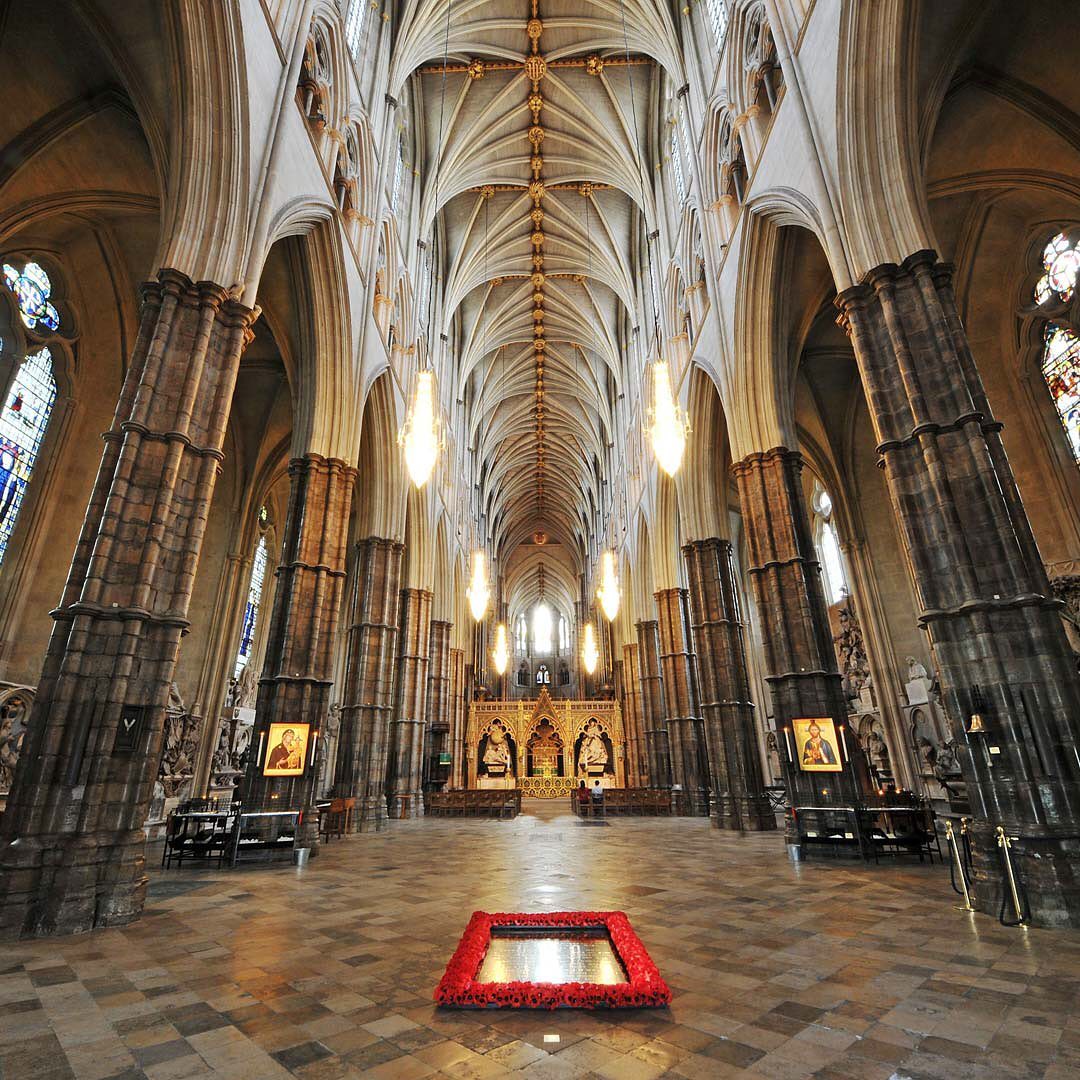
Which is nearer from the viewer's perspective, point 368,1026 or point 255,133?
point 368,1026

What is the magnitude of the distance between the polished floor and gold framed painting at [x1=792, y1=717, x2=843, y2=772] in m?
3.26

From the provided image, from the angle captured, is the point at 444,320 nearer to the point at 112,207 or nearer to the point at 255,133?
the point at 112,207

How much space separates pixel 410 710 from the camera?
21.8 metres

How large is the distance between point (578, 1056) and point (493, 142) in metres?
27.4

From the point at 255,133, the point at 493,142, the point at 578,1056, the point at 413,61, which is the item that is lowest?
the point at 578,1056

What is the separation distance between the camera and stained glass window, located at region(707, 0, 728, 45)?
15648mm

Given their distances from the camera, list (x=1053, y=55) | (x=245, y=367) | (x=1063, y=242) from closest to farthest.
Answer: (x=1053, y=55) → (x=1063, y=242) → (x=245, y=367)

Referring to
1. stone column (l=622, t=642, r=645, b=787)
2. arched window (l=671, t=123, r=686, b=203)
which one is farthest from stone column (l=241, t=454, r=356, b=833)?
stone column (l=622, t=642, r=645, b=787)

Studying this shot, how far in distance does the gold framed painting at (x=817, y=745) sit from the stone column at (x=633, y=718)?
58.7ft

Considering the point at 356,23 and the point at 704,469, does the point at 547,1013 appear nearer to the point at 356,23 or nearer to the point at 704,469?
the point at 704,469

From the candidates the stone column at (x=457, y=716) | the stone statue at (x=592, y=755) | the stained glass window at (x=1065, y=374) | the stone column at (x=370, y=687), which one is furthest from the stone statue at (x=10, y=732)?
the stone statue at (x=592, y=755)

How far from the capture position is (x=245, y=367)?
19000mm

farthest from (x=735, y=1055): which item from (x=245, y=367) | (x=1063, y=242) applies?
(x=245, y=367)

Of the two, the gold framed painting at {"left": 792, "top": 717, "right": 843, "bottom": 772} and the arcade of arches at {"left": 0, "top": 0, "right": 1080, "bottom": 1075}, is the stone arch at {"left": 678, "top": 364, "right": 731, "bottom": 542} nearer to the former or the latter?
the arcade of arches at {"left": 0, "top": 0, "right": 1080, "bottom": 1075}
